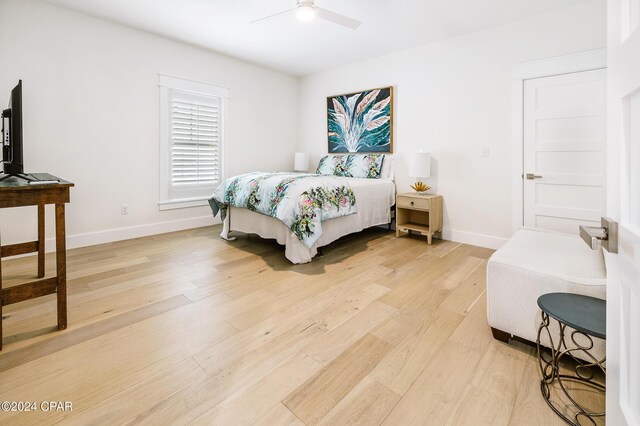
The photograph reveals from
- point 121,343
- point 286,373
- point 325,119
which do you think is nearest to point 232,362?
point 286,373

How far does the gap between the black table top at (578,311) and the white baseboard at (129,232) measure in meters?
4.10

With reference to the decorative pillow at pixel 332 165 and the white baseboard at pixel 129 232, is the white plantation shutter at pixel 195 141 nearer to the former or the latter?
the white baseboard at pixel 129 232

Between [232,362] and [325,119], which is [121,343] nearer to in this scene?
[232,362]

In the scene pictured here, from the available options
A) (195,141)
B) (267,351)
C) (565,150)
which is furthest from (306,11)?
(565,150)

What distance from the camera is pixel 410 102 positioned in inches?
162

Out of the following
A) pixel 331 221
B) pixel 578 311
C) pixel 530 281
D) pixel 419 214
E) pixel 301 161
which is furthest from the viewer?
pixel 301 161

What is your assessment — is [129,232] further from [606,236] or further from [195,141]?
[606,236]

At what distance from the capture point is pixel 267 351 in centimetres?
160

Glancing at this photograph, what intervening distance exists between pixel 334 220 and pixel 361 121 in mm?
2077

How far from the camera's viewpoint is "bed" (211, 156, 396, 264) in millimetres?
2926

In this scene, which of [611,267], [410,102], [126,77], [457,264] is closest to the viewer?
[611,267]

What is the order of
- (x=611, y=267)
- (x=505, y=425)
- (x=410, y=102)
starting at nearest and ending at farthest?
(x=611, y=267)
(x=505, y=425)
(x=410, y=102)

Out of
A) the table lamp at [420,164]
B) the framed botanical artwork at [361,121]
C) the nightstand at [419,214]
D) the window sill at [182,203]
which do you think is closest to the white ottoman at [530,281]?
the nightstand at [419,214]

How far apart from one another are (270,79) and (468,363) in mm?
4980
